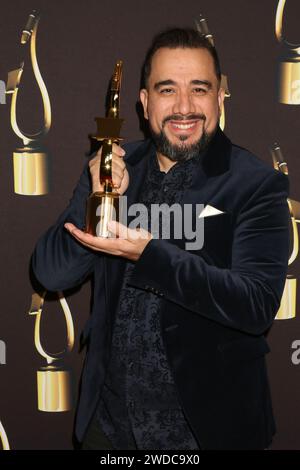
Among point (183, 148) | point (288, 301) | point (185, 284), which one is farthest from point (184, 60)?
point (288, 301)

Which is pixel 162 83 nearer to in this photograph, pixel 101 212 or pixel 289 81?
pixel 101 212

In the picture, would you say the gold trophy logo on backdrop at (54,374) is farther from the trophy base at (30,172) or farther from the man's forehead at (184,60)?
the man's forehead at (184,60)

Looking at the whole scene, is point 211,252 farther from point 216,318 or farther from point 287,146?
point 287,146

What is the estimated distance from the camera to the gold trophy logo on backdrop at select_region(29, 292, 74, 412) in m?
2.15

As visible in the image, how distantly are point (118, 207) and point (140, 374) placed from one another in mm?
422

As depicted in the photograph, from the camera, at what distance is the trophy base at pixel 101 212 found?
138cm

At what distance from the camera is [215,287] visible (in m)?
1.38

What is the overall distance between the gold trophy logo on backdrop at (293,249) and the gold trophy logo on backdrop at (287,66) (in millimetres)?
195

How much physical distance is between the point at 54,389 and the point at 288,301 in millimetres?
904

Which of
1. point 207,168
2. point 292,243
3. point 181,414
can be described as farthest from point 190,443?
point 292,243

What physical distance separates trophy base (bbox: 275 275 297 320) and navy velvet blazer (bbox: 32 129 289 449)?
0.60 metres

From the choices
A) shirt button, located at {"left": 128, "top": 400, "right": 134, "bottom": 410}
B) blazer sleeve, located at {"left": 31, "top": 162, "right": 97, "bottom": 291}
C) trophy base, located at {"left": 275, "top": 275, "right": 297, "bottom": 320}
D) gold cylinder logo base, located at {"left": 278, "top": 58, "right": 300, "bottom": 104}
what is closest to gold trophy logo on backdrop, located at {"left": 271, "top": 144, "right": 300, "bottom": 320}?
trophy base, located at {"left": 275, "top": 275, "right": 297, "bottom": 320}

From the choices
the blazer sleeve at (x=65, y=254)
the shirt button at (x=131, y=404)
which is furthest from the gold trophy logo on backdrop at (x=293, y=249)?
the shirt button at (x=131, y=404)

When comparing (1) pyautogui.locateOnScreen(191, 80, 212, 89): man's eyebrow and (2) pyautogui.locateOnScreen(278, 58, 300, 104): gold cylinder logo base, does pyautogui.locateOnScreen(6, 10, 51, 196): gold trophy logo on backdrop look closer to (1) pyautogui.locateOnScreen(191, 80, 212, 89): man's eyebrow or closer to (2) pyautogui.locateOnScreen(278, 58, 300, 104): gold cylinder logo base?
(1) pyautogui.locateOnScreen(191, 80, 212, 89): man's eyebrow
